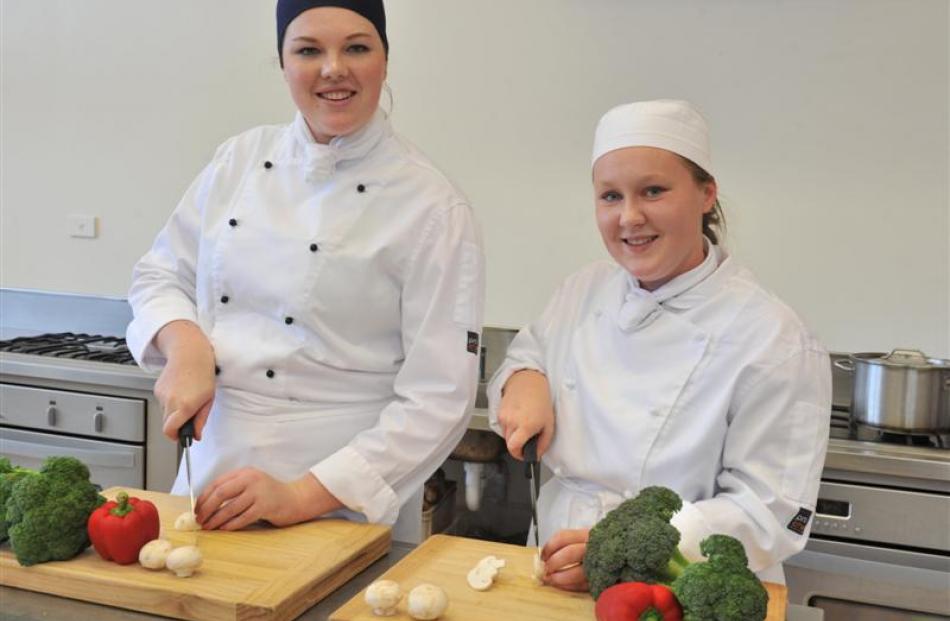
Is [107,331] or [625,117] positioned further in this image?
[107,331]

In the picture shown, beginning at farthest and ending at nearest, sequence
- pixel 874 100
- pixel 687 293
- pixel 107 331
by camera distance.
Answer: pixel 107 331 < pixel 874 100 < pixel 687 293

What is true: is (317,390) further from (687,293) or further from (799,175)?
(799,175)

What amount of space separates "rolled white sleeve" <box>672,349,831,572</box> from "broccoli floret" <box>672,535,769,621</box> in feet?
0.62

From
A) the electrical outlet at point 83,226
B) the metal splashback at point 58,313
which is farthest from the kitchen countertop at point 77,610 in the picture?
the electrical outlet at point 83,226

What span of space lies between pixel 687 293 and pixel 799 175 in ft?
4.15

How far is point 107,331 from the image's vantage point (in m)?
3.09

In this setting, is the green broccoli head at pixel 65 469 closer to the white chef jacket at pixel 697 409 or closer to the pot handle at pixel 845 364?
the white chef jacket at pixel 697 409

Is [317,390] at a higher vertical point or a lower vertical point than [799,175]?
lower

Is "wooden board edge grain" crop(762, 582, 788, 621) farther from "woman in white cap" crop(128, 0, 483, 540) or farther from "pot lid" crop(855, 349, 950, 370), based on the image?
"pot lid" crop(855, 349, 950, 370)

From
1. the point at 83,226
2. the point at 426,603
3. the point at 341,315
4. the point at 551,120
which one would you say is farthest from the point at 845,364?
the point at 83,226

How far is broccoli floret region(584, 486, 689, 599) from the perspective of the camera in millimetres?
989

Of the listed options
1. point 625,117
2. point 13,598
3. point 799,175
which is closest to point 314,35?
point 625,117

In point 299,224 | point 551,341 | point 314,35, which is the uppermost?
point 314,35

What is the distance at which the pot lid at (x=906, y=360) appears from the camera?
2.01 m
